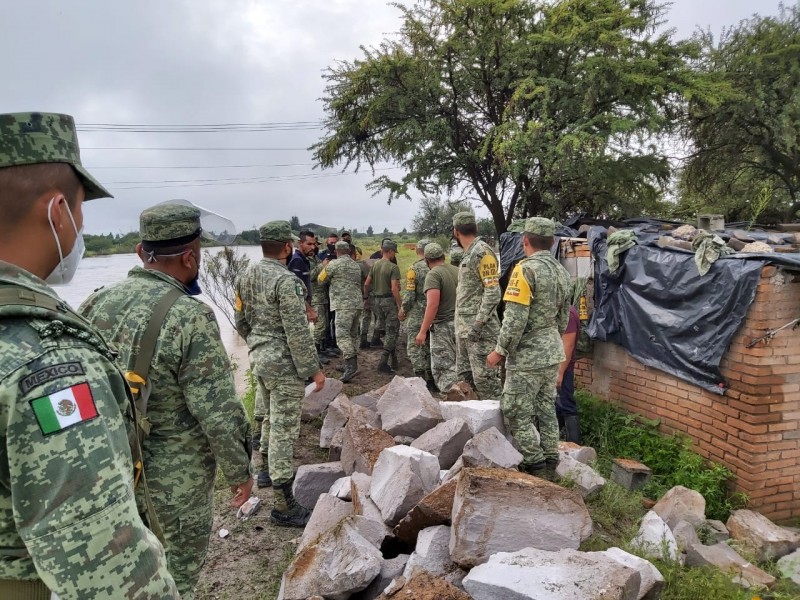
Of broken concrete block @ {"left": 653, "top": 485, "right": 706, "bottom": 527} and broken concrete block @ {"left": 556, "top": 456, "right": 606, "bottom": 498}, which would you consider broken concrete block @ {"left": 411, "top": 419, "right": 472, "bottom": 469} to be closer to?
broken concrete block @ {"left": 556, "top": 456, "right": 606, "bottom": 498}

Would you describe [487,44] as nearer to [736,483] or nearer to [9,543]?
[736,483]

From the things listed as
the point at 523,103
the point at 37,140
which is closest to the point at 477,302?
the point at 37,140

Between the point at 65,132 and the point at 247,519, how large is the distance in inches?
118

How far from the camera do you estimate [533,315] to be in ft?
12.5

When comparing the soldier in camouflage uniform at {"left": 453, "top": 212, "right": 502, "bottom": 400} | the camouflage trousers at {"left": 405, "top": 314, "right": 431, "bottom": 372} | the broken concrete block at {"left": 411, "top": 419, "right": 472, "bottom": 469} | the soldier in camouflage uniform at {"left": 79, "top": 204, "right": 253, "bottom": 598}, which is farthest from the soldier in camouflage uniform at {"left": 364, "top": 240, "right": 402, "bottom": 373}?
the soldier in camouflage uniform at {"left": 79, "top": 204, "right": 253, "bottom": 598}

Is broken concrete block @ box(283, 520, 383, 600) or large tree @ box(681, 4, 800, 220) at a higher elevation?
large tree @ box(681, 4, 800, 220)

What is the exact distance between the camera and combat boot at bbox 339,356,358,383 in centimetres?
689

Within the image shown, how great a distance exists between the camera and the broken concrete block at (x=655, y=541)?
2.98m

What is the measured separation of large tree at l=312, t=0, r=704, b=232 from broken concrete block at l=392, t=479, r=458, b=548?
26.8 feet

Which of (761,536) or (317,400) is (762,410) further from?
(317,400)

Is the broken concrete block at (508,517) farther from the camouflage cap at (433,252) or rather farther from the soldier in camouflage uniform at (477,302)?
the camouflage cap at (433,252)

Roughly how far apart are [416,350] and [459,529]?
4222mm

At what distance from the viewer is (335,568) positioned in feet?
7.58

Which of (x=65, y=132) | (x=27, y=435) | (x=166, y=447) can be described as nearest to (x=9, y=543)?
(x=27, y=435)
